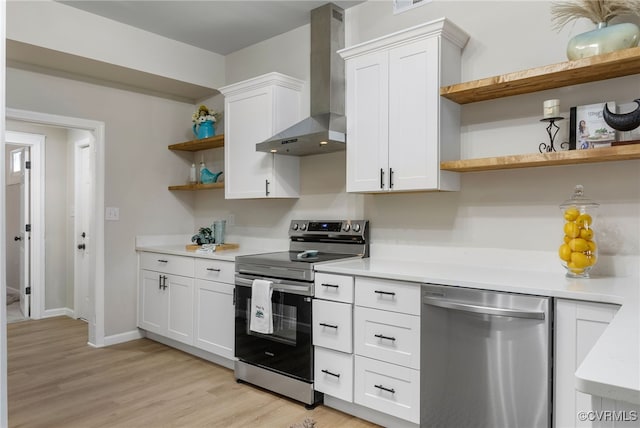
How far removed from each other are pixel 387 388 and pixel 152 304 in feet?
8.19

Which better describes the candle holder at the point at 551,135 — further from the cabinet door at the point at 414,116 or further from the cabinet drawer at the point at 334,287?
the cabinet drawer at the point at 334,287

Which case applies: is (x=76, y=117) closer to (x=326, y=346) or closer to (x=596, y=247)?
(x=326, y=346)

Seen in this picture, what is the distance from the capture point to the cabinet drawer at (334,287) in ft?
8.30

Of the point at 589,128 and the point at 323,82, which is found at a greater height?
the point at 323,82

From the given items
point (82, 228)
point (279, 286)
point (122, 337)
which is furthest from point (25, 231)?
point (279, 286)

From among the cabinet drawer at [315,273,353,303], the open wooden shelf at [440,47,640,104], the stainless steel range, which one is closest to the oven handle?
Answer: the stainless steel range

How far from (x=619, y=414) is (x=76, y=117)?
425 cm

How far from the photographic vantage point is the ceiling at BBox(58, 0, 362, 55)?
3.27 meters

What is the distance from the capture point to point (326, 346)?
8.62ft

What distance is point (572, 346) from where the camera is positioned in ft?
5.90

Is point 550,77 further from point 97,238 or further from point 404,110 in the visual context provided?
point 97,238

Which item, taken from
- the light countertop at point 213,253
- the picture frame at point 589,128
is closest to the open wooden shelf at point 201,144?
the light countertop at point 213,253

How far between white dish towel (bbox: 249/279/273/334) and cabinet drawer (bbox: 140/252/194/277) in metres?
0.89

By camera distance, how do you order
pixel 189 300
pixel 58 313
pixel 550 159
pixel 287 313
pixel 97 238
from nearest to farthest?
pixel 550 159
pixel 287 313
pixel 189 300
pixel 97 238
pixel 58 313
